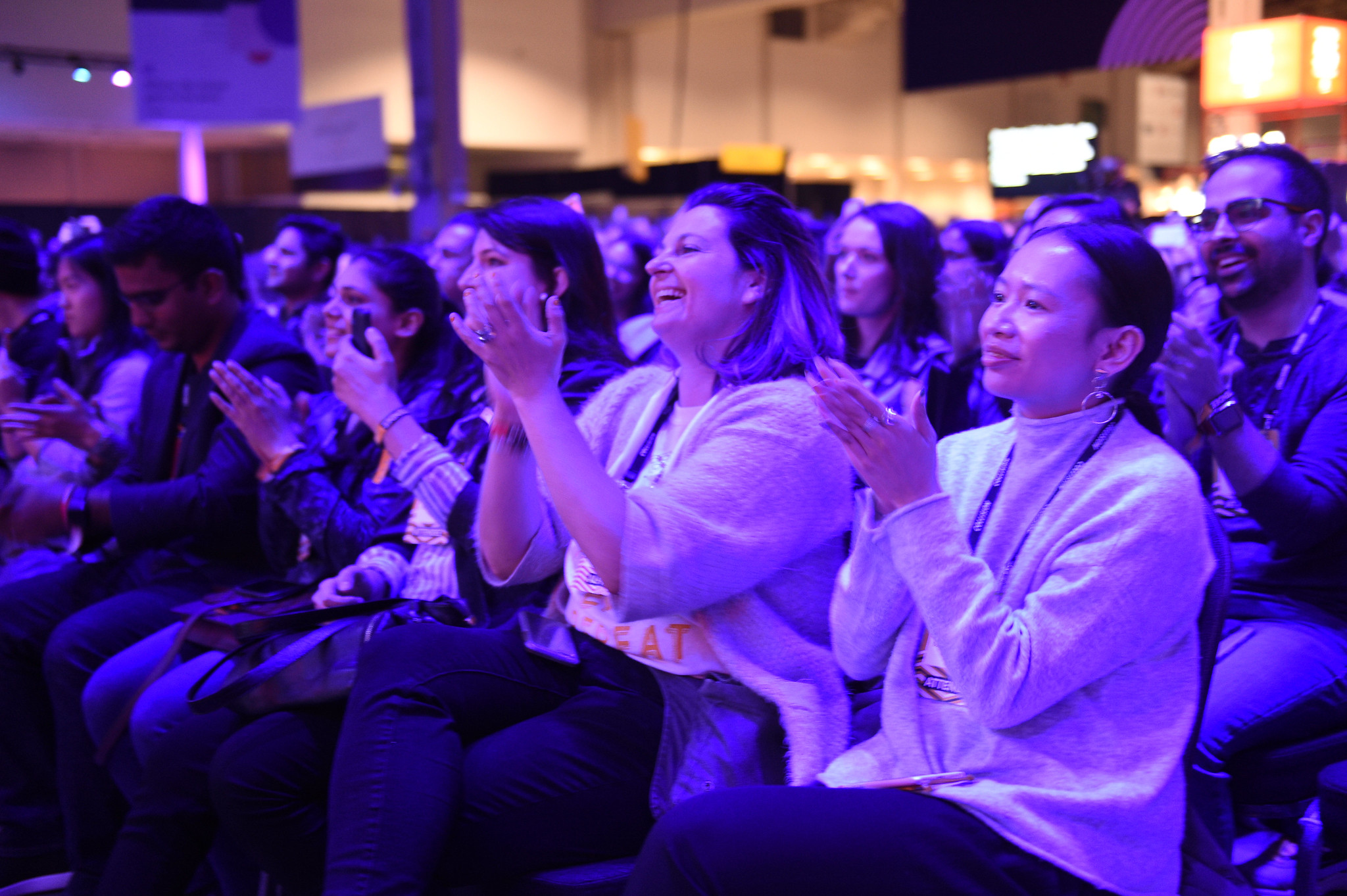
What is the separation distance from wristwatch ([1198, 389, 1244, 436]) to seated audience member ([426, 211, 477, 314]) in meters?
2.17

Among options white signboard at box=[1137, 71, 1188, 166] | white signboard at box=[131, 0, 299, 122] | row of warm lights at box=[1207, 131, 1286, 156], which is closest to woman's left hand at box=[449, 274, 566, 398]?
row of warm lights at box=[1207, 131, 1286, 156]

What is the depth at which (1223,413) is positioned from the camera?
5.65ft

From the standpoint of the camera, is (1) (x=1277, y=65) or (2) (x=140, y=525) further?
(1) (x=1277, y=65)

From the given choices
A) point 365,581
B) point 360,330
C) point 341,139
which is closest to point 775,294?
point 365,581

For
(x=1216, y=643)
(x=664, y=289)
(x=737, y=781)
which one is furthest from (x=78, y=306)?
(x=1216, y=643)

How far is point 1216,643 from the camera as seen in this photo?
1.35 m

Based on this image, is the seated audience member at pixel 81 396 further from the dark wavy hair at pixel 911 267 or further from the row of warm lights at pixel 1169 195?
the row of warm lights at pixel 1169 195

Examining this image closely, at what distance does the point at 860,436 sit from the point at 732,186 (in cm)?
66

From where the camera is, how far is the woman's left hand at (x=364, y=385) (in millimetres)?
2113

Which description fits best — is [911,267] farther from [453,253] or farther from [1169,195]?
[1169,195]

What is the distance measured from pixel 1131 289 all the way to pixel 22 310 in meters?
3.48

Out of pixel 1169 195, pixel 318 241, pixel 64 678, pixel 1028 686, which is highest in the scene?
pixel 1169 195

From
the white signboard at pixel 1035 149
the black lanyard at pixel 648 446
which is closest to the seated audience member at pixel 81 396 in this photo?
the black lanyard at pixel 648 446

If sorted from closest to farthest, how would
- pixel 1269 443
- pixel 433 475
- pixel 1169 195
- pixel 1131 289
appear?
1. pixel 1131 289
2. pixel 1269 443
3. pixel 433 475
4. pixel 1169 195
